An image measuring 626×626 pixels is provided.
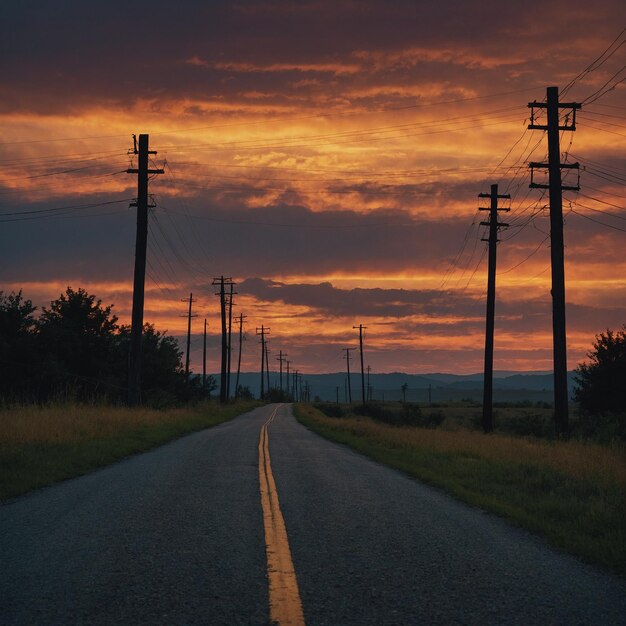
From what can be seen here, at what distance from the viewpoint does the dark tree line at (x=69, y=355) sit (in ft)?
131

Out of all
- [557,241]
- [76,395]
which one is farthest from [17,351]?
[557,241]

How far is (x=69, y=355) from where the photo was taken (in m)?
45.5

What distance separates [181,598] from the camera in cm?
584

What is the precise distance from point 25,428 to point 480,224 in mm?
24655

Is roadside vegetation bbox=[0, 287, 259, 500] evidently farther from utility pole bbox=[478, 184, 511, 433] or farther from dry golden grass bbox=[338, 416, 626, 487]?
utility pole bbox=[478, 184, 511, 433]

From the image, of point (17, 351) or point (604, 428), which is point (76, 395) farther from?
point (604, 428)

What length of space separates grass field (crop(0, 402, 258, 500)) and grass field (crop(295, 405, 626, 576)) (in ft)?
23.9

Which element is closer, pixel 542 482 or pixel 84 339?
pixel 542 482

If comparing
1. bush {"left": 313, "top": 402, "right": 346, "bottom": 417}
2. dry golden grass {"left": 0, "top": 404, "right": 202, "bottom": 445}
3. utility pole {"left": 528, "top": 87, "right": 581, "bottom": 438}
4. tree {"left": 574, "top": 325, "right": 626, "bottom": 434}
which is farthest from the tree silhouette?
bush {"left": 313, "top": 402, "right": 346, "bottom": 417}

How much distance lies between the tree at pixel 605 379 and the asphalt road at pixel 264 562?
31.1 metres

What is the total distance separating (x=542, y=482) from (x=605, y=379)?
29139 millimetres

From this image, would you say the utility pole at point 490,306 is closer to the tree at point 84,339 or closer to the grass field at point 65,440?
the grass field at point 65,440

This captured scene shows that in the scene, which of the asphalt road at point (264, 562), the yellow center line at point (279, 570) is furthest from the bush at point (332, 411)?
the yellow center line at point (279, 570)

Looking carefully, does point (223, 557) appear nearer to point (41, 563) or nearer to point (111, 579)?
point (111, 579)
